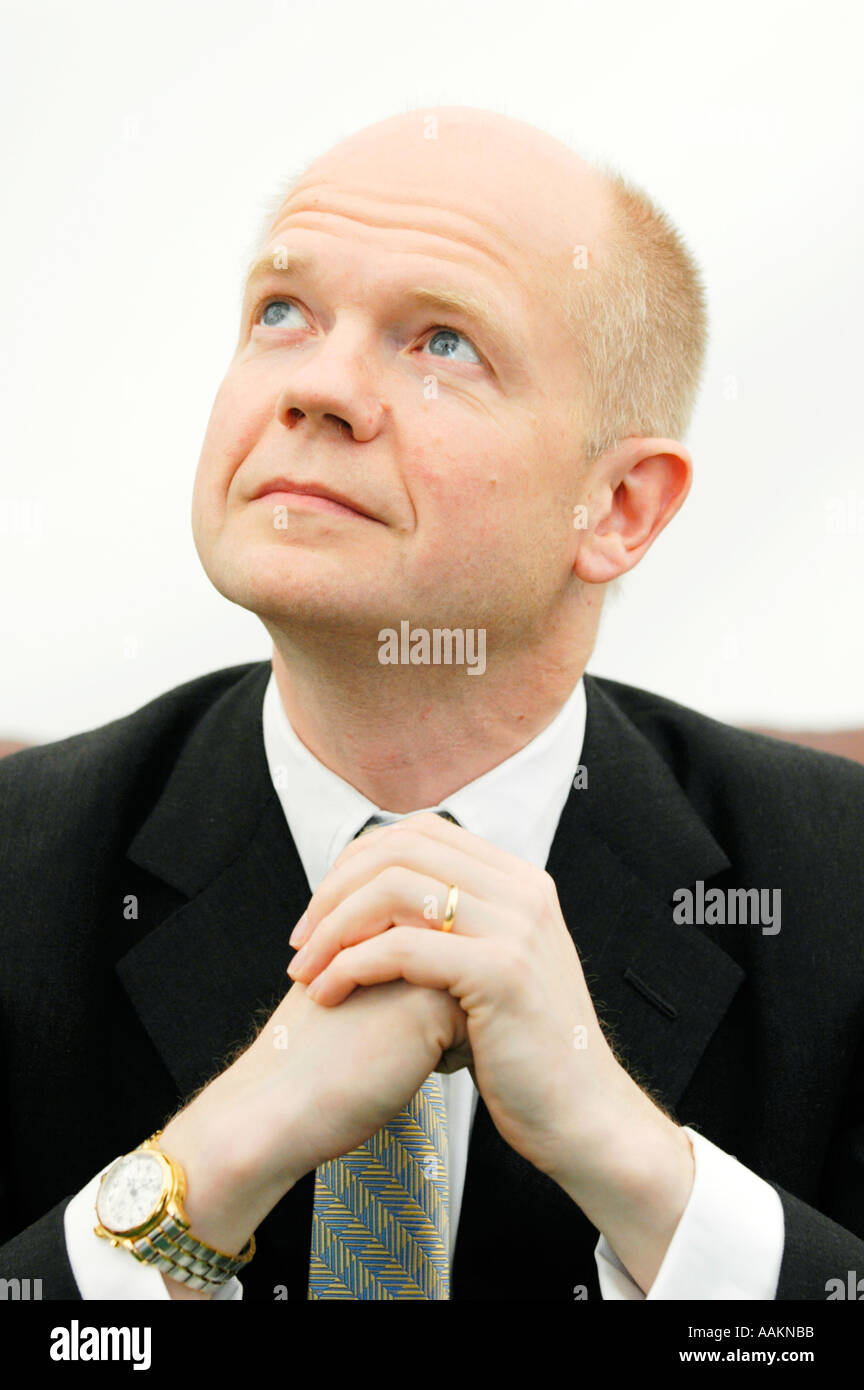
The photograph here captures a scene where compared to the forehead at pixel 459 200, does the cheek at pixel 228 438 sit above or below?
below

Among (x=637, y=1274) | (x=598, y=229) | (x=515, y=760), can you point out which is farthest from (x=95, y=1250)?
(x=598, y=229)

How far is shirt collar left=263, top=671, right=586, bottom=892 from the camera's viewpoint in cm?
233

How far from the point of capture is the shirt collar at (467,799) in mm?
2330

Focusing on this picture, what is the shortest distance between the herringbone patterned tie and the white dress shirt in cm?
14

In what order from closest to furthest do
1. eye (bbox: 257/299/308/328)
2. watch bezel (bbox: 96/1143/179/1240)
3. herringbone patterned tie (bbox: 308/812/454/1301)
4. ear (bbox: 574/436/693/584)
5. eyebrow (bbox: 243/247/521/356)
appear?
watch bezel (bbox: 96/1143/179/1240)
herringbone patterned tie (bbox: 308/812/454/1301)
eyebrow (bbox: 243/247/521/356)
eye (bbox: 257/299/308/328)
ear (bbox: 574/436/693/584)

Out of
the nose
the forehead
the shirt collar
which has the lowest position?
the shirt collar

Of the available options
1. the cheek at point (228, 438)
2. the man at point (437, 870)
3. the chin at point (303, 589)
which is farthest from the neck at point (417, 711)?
Answer: the cheek at point (228, 438)

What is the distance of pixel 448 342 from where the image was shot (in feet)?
7.08

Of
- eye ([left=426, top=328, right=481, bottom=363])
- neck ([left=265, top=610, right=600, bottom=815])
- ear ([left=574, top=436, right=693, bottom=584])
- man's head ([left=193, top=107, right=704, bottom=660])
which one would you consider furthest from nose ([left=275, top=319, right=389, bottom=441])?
ear ([left=574, top=436, right=693, bottom=584])

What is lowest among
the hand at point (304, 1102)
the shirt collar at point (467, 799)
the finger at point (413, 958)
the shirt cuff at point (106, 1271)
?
the shirt cuff at point (106, 1271)

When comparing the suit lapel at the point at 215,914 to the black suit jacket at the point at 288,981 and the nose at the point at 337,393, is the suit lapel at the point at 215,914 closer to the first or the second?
the black suit jacket at the point at 288,981

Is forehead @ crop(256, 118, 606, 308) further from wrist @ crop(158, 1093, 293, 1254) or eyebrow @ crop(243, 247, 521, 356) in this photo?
wrist @ crop(158, 1093, 293, 1254)

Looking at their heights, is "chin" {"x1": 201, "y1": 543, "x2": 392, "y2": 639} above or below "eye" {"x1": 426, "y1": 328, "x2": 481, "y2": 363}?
below

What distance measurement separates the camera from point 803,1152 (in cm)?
229
